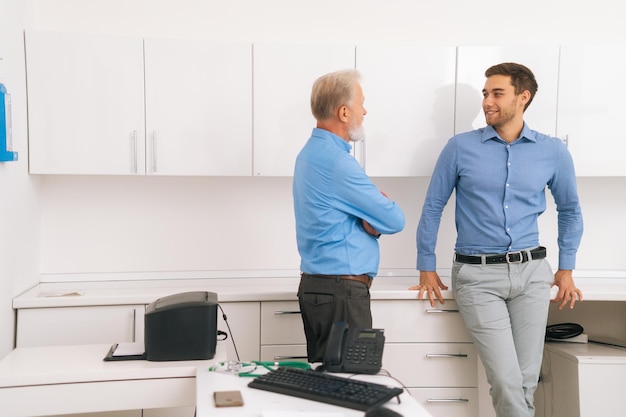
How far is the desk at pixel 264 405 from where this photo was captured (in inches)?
68.0

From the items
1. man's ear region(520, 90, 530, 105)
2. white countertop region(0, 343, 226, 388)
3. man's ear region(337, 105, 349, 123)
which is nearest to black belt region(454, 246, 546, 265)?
man's ear region(520, 90, 530, 105)

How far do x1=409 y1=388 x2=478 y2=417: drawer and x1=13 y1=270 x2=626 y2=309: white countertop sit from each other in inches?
18.6

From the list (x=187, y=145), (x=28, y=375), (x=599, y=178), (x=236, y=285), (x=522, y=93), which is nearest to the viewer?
(x=28, y=375)

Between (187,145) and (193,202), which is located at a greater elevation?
(187,145)

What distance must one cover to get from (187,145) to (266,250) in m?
0.79

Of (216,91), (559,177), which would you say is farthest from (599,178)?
(216,91)

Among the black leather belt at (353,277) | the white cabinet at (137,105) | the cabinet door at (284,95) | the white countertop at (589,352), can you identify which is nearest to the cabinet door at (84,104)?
the white cabinet at (137,105)

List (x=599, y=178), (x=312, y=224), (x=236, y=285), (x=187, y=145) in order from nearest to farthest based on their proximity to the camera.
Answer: (x=312, y=224) → (x=187, y=145) → (x=236, y=285) → (x=599, y=178)

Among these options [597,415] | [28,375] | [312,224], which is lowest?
[597,415]

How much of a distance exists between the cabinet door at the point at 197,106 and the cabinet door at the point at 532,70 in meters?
1.12

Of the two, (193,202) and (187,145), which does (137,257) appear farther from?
(187,145)

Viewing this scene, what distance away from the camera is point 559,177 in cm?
329

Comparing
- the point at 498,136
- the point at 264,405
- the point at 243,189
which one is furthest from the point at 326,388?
the point at 243,189

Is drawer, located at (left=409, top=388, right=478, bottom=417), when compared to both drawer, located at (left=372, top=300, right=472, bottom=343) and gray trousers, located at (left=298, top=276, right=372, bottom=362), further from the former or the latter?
gray trousers, located at (left=298, top=276, right=372, bottom=362)
